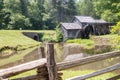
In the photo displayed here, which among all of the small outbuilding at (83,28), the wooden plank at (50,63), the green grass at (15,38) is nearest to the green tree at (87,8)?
the small outbuilding at (83,28)

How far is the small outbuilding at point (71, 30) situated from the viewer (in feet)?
157

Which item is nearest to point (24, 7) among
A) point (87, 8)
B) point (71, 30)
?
point (71, 30)

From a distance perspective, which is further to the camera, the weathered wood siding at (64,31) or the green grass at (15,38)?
the weathered wood siding at (64,31)

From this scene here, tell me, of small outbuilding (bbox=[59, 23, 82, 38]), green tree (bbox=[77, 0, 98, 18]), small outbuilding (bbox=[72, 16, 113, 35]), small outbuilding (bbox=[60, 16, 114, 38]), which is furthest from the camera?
green tree (bbox=[77, 0, 98, 18])

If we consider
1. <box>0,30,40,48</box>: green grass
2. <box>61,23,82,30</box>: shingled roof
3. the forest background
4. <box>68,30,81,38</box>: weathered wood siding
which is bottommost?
<box>68,30,81,38</box>: weathered wood siding

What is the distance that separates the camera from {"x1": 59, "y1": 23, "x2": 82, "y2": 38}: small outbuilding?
1885 inches

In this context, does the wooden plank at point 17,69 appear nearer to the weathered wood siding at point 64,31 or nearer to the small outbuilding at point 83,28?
the small outbuilding at point 83,28

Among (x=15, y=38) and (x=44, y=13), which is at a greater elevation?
(x=44, y=13)

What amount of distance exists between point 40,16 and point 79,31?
17.8 meters

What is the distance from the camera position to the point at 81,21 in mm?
50344

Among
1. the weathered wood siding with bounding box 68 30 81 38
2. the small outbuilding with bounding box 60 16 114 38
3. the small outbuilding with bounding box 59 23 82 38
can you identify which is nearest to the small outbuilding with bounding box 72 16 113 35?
the small outbuilding with bounding box 60 16 114 38

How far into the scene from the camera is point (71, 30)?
4862 centimetres

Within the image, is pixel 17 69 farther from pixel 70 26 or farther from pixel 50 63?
pixel 70 26

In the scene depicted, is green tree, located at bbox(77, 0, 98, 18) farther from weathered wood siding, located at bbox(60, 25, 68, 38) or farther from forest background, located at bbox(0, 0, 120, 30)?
weathered wood siding, located at bbox(60, 25, 68, 38)
